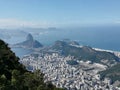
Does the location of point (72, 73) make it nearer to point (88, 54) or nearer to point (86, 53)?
point (88, 54)

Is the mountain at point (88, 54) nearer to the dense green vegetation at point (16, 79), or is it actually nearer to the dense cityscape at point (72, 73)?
the dense cityscape at point (72, 73)

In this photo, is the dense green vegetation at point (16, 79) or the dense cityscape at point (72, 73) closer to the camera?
the dense green vegetation at point (16, 79)

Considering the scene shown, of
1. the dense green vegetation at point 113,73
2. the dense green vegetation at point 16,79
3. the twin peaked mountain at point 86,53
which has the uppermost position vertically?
the dense green vegetation at point 16,79

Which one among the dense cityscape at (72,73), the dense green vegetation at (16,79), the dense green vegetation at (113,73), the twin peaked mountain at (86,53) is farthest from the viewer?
the twin peaked mountain at (86,53)

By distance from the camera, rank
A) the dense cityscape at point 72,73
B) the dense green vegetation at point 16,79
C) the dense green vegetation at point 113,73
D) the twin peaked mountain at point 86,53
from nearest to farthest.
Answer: the dense green vegetation at point 16,79, the dense cityscape at point 72,73, the dense green vegetation at point 113,73, the twin peaked mountain at point 86,53

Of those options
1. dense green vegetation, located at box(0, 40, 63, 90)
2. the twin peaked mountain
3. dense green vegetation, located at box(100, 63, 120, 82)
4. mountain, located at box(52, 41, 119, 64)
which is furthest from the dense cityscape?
dense green vegetation, located at box(0, 40, 63, 90)

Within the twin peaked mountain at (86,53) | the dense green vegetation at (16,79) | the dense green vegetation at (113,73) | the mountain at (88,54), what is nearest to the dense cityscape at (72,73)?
the dense green vegetation at (113,73)

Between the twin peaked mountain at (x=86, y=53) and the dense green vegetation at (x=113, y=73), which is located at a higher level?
the dense green vegetation at (x=113, y=73)

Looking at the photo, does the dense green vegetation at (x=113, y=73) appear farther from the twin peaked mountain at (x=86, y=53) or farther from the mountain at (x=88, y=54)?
the mountain at (x=88, y=54)

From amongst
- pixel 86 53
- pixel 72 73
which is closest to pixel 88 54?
pixel 86 53

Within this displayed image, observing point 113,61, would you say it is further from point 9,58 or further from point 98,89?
point 9,58
